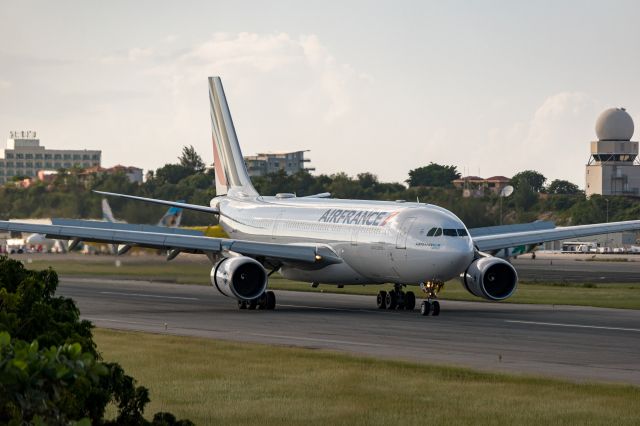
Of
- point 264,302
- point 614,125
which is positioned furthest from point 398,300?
point 614,125

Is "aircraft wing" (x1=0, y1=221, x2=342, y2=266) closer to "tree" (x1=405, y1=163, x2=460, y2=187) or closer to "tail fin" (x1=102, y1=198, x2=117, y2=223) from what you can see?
"tail fin" (x1=102, y1=198, x2=117, y2=223)

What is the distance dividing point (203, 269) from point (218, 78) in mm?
9299

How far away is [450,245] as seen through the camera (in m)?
39.7

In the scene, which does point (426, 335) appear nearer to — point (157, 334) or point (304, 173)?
point (157, 334)

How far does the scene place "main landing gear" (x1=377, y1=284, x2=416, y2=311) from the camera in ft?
145

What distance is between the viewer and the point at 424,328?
3622 cm

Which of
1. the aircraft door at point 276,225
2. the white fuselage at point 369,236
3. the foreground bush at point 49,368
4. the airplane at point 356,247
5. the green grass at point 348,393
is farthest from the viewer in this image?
the aircraft door at point 276,225

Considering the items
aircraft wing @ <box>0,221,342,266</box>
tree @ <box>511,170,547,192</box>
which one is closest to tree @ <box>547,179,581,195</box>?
tree @ <box>511,170,547,192</box>

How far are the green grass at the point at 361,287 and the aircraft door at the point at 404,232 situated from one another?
1010 centimetres

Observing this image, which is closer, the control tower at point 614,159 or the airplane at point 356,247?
the airplane at point 356,247

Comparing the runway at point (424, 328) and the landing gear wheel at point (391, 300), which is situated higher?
the landing gear wheel at point (391, 300)

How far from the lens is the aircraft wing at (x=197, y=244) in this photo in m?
45.0

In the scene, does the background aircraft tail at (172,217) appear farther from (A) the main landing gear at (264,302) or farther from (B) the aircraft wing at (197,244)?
(A) the main landing gear at (264,302)

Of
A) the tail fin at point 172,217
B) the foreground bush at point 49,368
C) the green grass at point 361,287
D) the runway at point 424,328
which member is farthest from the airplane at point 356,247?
the tail fin at point 172,217
